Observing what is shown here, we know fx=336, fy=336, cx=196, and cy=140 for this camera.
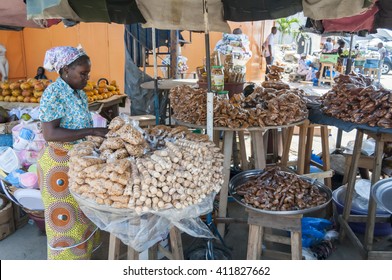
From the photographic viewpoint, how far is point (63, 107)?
2.21 meters

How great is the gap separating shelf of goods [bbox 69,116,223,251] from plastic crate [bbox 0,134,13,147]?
2.01 metres

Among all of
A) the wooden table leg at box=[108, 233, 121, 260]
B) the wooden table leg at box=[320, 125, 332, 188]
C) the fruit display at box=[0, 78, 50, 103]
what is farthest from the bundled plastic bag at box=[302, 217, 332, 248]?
the fruit display at box=[0, 78, 50, 103]

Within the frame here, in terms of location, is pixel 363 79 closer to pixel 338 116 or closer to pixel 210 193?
pixel 338 116

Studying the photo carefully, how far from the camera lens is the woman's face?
2.23 meters

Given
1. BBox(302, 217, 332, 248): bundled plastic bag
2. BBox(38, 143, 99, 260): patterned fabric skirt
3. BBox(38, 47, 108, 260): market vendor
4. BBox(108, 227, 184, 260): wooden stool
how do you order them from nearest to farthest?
BBox(108, 227, 184, 260): wooden stool < BBox(38, 47, 108, 260): market vendor < BBox(38, 143, 99, 260): patterned fabric skirt < BBox(302, 217, 332, 248): bundled plastic bag

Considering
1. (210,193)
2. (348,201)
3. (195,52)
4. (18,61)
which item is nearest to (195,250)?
(210,193)

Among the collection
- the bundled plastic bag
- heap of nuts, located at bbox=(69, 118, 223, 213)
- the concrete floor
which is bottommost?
the concrete floor

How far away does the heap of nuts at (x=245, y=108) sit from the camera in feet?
9.16

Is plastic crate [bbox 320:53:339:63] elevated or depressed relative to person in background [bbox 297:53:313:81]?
elevated

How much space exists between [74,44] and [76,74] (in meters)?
7.82

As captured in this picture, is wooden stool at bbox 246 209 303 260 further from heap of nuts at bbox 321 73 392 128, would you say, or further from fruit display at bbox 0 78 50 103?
fruit display at bbox 0 78 50 103

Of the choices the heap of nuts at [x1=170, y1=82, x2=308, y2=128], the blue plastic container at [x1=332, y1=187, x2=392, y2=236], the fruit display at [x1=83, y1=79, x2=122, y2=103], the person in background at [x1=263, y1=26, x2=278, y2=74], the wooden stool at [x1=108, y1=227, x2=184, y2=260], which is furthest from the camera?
the person in background at [x1=263, y1=26, x2=278, y2=74]

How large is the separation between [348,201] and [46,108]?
2.70 metres

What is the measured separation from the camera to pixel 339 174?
14.5ft
